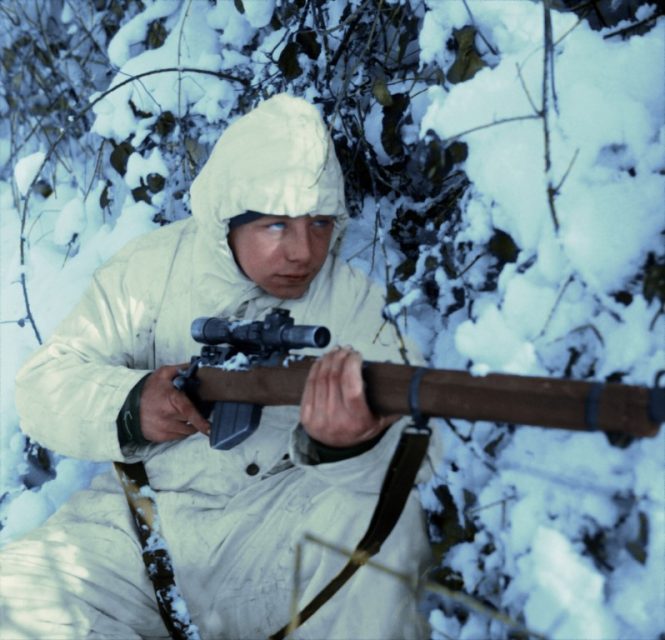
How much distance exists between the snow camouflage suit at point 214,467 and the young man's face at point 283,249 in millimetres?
49

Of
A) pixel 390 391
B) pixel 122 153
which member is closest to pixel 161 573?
pixel 390 391

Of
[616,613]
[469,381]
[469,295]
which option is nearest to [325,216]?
[469,295]

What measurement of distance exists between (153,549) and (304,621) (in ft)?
1.46

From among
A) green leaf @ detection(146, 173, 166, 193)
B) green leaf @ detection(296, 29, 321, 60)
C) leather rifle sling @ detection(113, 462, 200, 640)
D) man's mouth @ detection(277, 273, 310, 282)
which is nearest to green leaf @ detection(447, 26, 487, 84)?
man's mouth @ detection(277, 273, 310, 282)

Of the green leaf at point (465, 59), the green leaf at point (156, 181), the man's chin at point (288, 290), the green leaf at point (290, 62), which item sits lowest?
the man's chin at point (288, 290)

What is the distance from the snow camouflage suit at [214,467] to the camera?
2.48 m

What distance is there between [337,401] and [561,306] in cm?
57

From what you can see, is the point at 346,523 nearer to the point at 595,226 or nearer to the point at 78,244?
the point at 595,226

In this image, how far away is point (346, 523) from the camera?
98.8 inches

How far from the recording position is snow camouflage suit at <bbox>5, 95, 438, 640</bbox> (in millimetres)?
2482

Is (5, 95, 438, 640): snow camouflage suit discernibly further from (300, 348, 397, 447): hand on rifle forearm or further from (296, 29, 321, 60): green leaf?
(296, 29, 321, 60): green leaf

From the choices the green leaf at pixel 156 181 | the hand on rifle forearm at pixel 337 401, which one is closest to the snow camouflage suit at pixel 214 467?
the hand on rifle forearm at pixel 337 401

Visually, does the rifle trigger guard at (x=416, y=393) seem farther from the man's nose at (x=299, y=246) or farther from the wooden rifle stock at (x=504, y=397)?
the man's nose at (x=299, y=246)

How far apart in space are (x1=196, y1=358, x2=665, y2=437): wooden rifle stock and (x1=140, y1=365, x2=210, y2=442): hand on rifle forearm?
28 cm
